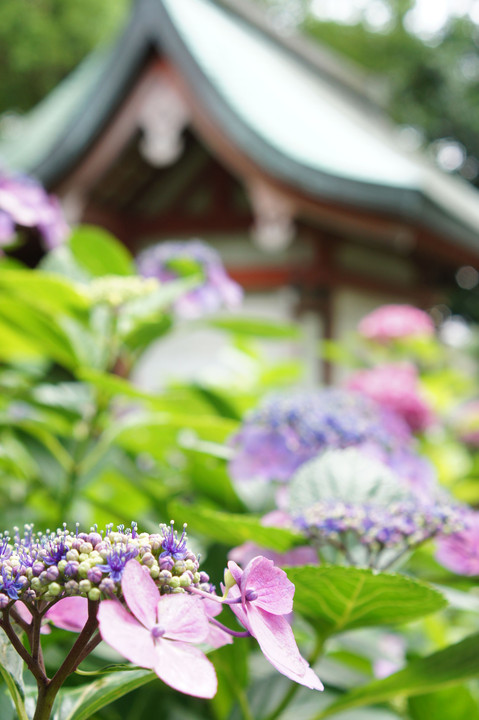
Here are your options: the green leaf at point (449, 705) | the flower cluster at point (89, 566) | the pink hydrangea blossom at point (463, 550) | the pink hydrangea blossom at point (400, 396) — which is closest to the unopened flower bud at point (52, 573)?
the flower cluster at point (89, 566)

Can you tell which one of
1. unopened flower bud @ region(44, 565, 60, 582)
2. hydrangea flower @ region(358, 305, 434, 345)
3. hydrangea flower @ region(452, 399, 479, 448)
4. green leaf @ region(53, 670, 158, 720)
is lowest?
green leaf @ region(53, 670, 158, 720)

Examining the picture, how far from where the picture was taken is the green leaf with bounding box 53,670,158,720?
1.33 feet

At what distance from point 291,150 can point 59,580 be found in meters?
3.33

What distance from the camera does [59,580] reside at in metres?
0.34

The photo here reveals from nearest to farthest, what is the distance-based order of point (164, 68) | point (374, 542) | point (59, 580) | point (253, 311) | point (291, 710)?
1. point (59, 580)
2. point (374, 542)
3. point (291, 710)
4. point (164, 68)
5. point (253, 311)

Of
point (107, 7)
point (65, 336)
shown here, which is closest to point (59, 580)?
point (65, 336)

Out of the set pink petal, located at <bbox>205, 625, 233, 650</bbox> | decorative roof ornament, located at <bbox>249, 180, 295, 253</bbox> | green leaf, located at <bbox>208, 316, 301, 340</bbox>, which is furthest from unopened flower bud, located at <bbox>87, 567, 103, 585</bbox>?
decorative roof ornament, located at <bbox>249, 180, 295, 253</bbox>

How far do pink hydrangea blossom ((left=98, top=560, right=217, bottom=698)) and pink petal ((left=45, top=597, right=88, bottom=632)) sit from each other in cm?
10

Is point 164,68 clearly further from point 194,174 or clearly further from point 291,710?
point 291,710

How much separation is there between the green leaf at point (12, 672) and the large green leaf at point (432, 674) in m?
0.32

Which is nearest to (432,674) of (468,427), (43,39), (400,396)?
(400,396)

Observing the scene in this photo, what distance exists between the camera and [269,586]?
36 centimetres

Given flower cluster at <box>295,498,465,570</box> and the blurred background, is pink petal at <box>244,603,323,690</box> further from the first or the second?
the blurred background

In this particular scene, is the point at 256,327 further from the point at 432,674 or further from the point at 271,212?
the point at 271,212
